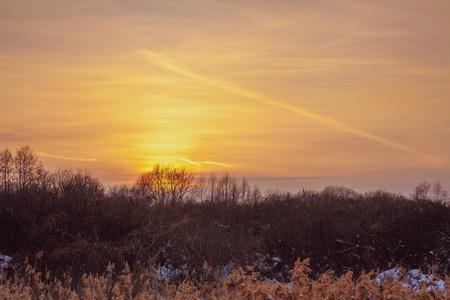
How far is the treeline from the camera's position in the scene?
1670 centimetres

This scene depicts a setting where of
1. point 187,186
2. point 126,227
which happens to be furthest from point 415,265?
point 187,186

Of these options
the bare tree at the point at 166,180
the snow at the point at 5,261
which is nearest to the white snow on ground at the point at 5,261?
the snow at the point at 5,261

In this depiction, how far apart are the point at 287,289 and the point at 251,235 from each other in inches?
602

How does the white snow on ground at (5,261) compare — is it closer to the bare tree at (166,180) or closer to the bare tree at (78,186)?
the bare tree at (78,186)

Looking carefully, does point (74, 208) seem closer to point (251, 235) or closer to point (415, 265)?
point (251, 235)

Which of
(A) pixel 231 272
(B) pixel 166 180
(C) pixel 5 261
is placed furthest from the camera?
(B) pixel 166 180

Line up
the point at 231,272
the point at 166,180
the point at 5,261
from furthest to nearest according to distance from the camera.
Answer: the point at 166,180 → the point at 231,272 → the point at 5,261

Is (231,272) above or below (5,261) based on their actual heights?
below

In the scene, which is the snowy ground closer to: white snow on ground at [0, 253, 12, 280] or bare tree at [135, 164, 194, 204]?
white snow on ground at [0, 253, 12, 280]

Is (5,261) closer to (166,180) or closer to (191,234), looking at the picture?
(191,234)

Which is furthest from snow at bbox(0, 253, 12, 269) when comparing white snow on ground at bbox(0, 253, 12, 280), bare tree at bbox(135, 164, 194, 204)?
bare tree at bbox(135, 164, 194, 204)

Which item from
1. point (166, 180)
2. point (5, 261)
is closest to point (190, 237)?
point (5, 261)

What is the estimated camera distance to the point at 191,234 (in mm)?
18953

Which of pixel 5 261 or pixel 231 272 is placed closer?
pixel 5 261
